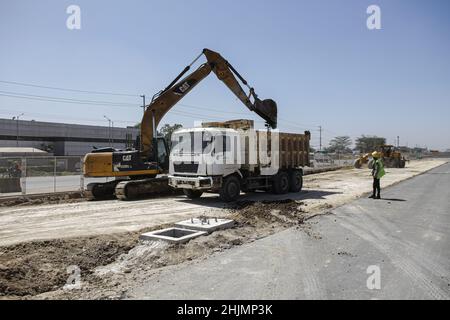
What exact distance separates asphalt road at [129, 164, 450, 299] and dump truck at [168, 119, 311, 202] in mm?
4634

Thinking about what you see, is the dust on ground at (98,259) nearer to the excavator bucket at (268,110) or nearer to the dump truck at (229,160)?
the dump truck at (229,160)

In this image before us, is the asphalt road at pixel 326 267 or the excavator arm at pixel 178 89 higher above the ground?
the excavator arm at pixel 178 89

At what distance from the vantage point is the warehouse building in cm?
6369

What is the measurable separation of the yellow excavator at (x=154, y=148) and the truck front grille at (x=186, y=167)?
163cm

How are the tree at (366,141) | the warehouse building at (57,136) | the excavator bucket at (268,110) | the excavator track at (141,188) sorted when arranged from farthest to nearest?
the tree at (366,141) → the warehouse building at (57,136) → the excavator bucket at (268,110) → the excavator track at (141,188)

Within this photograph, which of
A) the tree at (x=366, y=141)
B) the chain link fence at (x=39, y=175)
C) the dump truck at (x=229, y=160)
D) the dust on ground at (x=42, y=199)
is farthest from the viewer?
the tree at (x=366, y=141)

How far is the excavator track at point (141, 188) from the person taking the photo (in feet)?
48.0

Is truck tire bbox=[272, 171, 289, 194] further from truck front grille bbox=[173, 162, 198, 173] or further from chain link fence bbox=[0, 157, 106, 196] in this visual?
chain link fence bbox=[0, 157, 106, 196]

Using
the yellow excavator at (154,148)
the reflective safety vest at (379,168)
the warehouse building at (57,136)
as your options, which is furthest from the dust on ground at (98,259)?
the warehouse building at (57,136)

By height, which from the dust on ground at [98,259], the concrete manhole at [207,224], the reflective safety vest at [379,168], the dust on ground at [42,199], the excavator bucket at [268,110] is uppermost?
the excavator bucket at [268,110]

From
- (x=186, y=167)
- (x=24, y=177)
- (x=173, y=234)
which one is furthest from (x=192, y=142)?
(x=24, y=177)

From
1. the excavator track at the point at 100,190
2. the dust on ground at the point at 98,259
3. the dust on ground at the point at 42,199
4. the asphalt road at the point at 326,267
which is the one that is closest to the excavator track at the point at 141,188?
the excavator track at the point at 100,190

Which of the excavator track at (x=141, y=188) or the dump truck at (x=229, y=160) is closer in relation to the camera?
the dump truck at (x=229, y=160)
